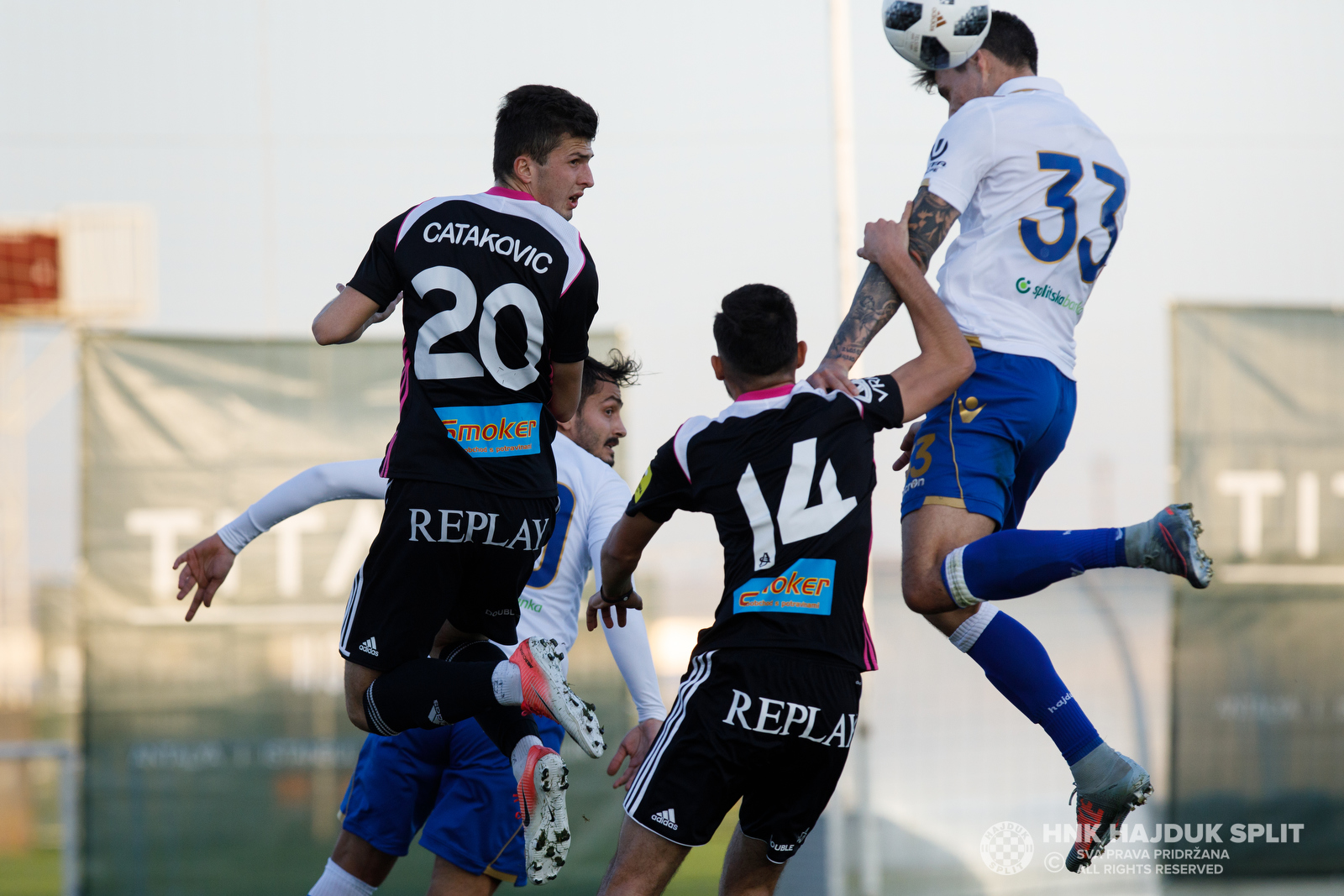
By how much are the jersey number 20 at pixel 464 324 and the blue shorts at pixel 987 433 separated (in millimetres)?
1283

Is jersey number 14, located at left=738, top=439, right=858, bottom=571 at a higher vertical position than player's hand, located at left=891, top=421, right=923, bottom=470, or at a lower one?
lower

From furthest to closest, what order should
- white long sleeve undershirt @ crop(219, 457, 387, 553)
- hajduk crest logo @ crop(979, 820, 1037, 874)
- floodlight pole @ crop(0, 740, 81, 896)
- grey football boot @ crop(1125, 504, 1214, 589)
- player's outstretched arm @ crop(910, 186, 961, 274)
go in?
1. hajduk crest logo @ crop(979, 820, 1037, 874)
2. floodlight pole @ crop(0, 740, 81, 896)
3. white long sleeve undershirt @ crop(219, 457, 387, 553)
4. player's outstretched arm @ crop(910, 186, 961, 274)
5. grey football boot @ crop(1125, 504, 1214, 589)

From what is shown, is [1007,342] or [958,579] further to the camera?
[1007,342]

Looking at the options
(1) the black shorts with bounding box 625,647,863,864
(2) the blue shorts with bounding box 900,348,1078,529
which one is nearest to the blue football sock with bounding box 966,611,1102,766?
(2) the blue shorts with bounding box 900,348,1078,529

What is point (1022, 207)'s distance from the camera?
393 centimetres

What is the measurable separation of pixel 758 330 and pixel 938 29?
4.37 feet

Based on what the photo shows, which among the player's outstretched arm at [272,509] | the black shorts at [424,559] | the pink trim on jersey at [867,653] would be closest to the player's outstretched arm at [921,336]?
the pink trim on jersey at [867,653]

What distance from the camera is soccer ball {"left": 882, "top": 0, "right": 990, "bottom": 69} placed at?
4004 millimetres

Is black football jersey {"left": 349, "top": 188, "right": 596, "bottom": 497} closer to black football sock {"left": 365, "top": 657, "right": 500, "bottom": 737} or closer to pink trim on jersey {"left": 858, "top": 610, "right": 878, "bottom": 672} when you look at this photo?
black football sock {"left": 365, "top": 657, "right": 500, "bottom": 737}

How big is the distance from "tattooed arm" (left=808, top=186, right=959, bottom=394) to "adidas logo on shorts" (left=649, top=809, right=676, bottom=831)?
48.8 inches

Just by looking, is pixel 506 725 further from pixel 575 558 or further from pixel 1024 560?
pixel 1024 560

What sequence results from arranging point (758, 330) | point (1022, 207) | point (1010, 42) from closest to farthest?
1. point (758, 330)
2. point (1022, 207)
3. point (1010, 42)

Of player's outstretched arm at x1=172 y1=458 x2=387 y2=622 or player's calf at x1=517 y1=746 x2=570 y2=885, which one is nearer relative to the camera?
player's calf at x1=517 y1=746 x2=570 y2=885

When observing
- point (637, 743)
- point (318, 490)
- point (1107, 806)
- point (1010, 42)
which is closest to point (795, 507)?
point (637, 743)
